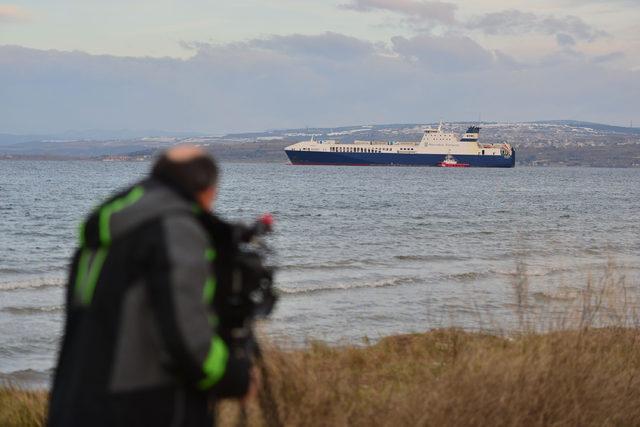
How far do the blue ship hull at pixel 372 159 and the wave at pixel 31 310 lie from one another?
10832 cm

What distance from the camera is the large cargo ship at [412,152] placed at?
12295 centimetres

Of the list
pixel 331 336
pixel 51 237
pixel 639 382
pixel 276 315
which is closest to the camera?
pixel 639 382

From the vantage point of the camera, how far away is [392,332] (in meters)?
11.7

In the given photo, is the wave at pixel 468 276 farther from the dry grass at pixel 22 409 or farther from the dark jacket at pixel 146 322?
the dark jacket at pixel 146 322

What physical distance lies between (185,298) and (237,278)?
0.33m

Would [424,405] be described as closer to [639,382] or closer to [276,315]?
[639,382]

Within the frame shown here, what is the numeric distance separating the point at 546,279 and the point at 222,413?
11113 millimetres

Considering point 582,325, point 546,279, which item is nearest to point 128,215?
point 582,325

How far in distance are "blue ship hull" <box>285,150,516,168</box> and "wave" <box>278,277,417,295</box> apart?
344 feet

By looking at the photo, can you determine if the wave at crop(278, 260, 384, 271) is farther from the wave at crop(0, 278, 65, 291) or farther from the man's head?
the man's head

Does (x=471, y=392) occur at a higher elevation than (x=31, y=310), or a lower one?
higher

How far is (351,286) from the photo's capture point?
53.5ft

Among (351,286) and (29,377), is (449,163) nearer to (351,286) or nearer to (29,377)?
(351,286)

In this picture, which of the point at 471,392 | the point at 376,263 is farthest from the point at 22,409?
the point at 376,263
